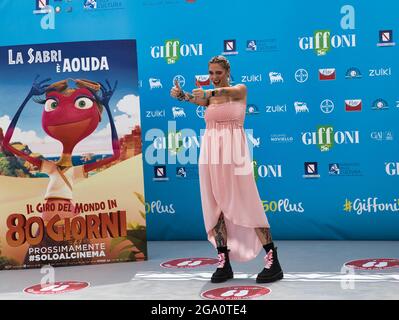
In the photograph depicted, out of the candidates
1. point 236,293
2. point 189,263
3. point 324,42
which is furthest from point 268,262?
point 324,42

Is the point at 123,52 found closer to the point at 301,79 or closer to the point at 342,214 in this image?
the point at 301,79

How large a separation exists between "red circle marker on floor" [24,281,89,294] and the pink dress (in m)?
0.99

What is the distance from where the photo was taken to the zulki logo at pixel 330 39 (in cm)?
485

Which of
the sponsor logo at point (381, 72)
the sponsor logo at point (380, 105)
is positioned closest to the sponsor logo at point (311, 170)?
the sponsor logo at point (380, 105)

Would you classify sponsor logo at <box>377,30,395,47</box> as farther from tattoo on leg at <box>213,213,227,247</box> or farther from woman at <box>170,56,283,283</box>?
tattoo on leg at <box>213,213,227,247</box>

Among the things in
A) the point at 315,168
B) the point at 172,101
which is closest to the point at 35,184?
the point at 172,101

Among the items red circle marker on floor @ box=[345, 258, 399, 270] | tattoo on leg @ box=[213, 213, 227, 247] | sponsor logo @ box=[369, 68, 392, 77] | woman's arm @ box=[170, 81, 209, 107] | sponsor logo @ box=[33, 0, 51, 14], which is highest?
sponsor logo @ box=[33, 0, 51, 14]

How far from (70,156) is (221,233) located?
54.5 inches

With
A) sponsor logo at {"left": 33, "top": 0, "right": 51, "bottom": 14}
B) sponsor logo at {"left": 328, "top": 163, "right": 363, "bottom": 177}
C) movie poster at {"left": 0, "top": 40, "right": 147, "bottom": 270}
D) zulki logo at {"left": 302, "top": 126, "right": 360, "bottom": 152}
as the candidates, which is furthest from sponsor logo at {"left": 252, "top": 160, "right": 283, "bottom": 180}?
sponsor logo at {"left": 33, "top": 0, "right": 51, "bottom": 14}

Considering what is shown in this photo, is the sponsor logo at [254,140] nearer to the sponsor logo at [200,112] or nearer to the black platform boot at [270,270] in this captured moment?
the sponsor logo at [200,112]

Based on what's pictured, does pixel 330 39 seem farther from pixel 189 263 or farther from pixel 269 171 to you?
pixel 189 263

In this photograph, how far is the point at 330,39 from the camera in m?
4.90

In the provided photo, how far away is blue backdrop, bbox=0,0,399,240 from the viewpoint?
4.86m

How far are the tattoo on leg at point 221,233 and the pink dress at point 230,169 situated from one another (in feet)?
0.24
